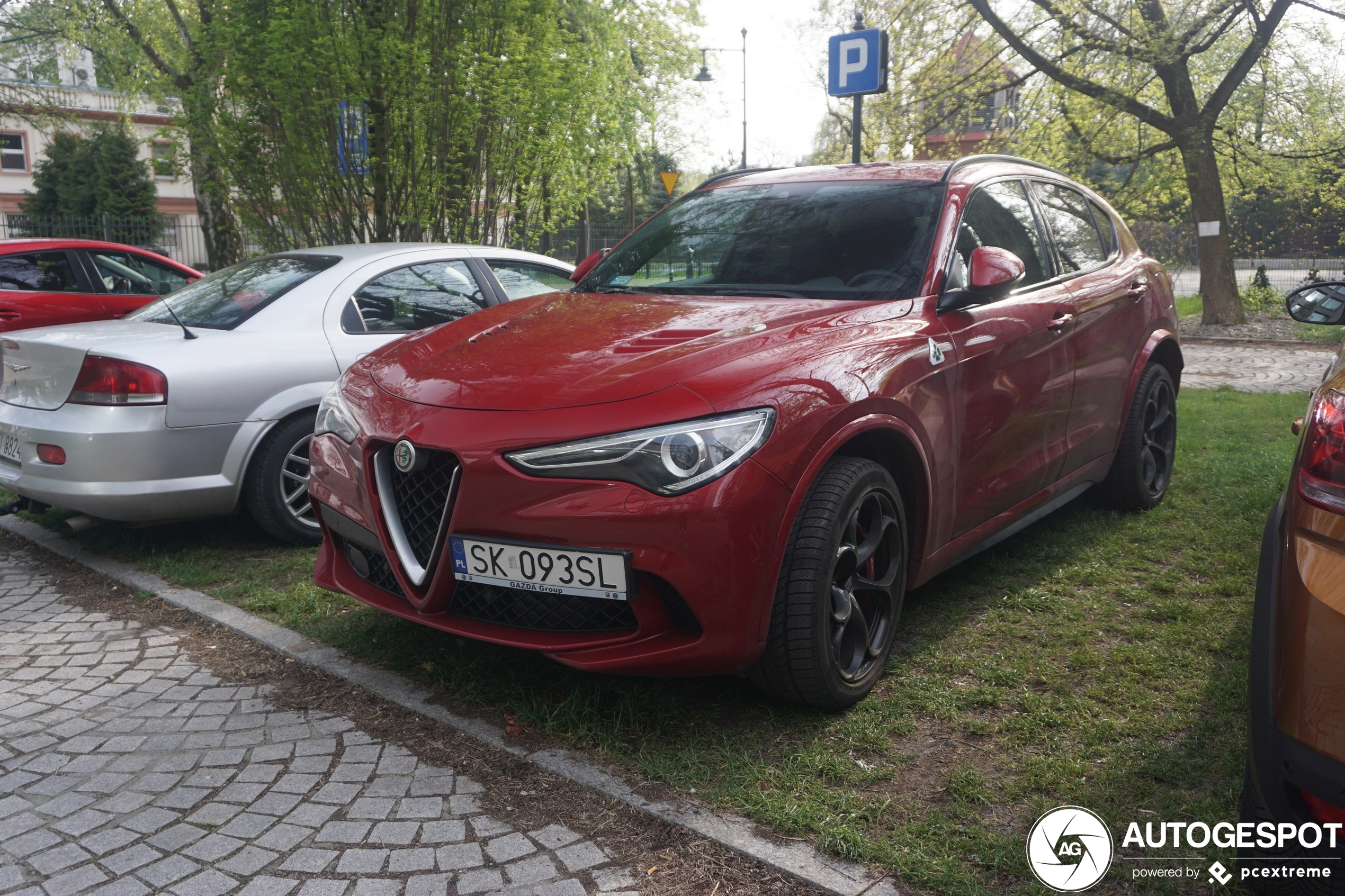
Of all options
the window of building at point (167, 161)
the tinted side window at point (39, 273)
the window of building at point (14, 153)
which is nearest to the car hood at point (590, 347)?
the tinted side window at point (39, 273)

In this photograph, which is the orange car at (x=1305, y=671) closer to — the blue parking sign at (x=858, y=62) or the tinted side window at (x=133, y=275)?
the blue parking sign at (x=858, y=62)

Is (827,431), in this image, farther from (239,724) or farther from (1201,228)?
(1201,228)

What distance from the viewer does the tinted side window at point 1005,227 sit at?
395 centimetres

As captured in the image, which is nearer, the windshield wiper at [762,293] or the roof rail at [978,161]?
the windshield wiper at [762,293]

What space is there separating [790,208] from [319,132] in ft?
19.1

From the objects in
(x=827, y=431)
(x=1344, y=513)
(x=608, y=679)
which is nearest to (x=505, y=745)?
(x=608, y=679)

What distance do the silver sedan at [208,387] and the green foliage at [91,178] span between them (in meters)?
38.6

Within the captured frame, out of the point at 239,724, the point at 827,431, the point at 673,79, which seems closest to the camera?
the point at 827,431

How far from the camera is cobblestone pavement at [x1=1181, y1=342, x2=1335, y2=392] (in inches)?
402

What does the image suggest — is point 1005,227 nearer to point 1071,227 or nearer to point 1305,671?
point 1071,227

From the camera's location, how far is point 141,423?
4.55m

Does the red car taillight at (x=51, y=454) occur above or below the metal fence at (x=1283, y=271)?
below

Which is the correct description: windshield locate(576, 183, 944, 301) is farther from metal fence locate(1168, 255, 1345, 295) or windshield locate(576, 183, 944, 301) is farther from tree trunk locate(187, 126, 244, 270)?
metal fence locate(1168, 255, 1345, 295)

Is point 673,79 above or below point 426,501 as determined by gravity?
above
